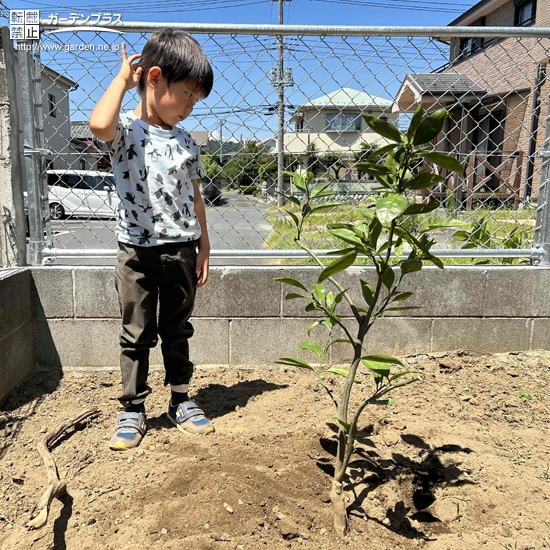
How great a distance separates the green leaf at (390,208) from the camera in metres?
1.16

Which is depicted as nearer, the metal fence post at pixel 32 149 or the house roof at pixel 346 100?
the metal fence post at pixel 32 149

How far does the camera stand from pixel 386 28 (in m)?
2.67

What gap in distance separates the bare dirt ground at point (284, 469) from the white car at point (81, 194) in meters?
0.92

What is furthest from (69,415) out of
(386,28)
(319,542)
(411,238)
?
(386,28)

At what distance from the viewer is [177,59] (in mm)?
1907

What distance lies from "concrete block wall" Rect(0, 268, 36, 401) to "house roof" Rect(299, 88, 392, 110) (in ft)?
5.55

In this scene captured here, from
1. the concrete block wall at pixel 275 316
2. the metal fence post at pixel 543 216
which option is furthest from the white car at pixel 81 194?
the metal fence post at pixel 543 216

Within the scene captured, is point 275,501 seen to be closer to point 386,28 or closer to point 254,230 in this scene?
point 254,230

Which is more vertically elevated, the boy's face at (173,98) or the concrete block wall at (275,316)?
the boy's face at (173,98)

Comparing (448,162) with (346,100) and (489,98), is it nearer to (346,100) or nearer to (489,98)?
(346,100)

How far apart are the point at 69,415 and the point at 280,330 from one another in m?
1.14

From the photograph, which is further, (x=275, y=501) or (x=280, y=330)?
(x=280, y=330)

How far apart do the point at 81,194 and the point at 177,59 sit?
1408 mm

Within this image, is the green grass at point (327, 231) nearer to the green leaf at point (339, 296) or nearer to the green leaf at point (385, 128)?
the green leaf at point (339, 296)
